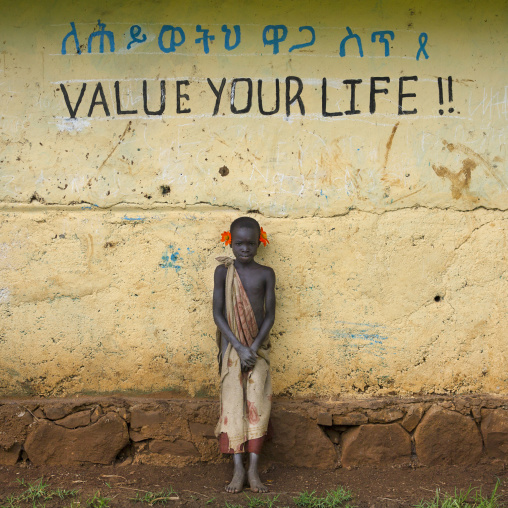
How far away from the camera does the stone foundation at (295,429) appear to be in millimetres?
3520

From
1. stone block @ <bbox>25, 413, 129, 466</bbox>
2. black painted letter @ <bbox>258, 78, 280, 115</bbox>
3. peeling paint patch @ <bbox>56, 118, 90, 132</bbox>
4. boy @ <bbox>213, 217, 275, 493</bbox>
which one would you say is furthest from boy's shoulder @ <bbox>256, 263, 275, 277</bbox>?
peeling paint patch @ <bbox>56, 118, 90, 132</bbox>

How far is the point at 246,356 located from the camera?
127 inches

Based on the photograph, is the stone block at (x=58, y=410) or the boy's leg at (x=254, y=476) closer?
the boy's leg at (x=254, y=476)

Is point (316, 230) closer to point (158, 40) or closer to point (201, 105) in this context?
point (201, 105)

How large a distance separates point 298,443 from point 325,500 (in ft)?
1.59

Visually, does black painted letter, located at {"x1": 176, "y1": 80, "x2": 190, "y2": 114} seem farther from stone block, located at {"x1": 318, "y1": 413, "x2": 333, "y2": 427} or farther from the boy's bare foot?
the boy's bare foot

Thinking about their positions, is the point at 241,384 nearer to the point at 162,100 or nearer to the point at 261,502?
the point at 261,502

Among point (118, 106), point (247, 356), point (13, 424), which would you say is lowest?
point (13, 424)

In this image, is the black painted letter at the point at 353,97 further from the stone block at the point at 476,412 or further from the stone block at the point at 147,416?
the stone block at the point at 147,416

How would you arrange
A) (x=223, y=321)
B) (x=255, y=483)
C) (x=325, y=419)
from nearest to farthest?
(x=255, y=483)
(x=223, y=321)
(x=325, y=419)

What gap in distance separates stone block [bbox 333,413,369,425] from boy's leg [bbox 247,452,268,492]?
0.59m

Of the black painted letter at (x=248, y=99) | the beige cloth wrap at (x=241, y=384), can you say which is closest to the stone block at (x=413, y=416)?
the beige cloth wrap at (x=241, y=384)

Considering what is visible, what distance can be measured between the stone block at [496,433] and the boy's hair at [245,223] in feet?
6.05

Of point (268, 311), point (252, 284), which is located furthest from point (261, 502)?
point (252, 284)
